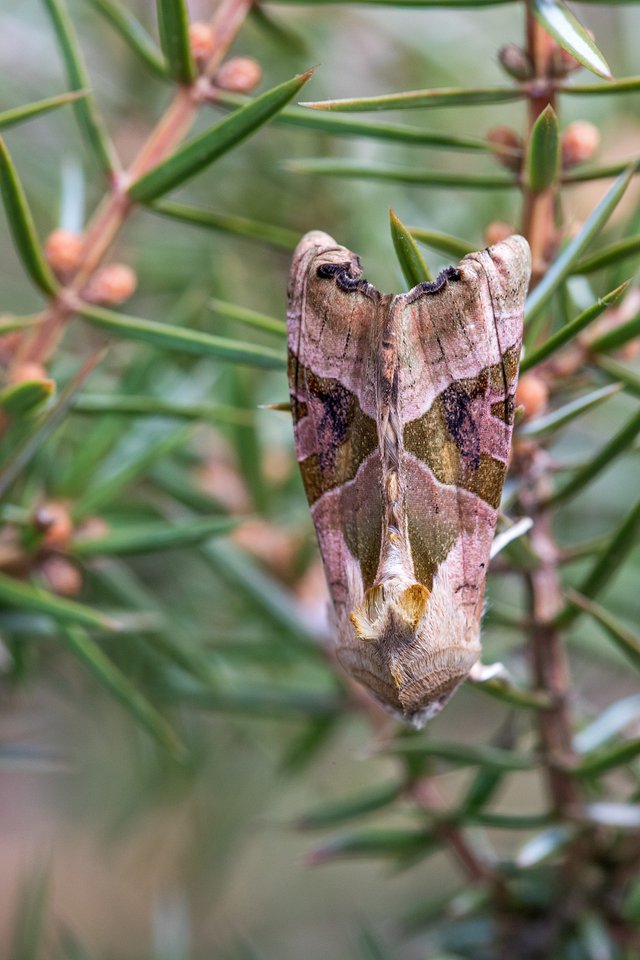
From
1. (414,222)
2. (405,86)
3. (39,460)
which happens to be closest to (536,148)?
(39,460)

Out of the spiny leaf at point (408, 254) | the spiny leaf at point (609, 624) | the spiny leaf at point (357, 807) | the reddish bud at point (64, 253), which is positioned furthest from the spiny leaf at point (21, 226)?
the spiny leaf at point (357, 807)

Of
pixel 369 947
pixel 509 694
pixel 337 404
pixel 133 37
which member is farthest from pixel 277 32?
pixel 369 947

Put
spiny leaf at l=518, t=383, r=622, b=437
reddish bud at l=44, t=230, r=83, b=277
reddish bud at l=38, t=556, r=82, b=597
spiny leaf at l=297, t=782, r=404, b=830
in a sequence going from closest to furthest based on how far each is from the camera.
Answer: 1. spiny leaf at l=518, t=383, r=622, b=437
2. reddish bud at l=44, t=230, r=83, b=277
3. reddish bud at l=38, t=556, r=82, b=597
4. spiny leaf at l=297, t=782, r=404, b=830

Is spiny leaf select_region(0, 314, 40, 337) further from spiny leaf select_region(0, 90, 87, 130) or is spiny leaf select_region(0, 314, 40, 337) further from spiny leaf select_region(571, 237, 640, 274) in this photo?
spiny leaf select_region(571, 237, 640, 274)

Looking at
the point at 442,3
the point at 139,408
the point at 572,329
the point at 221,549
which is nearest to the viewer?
the point at 572,329

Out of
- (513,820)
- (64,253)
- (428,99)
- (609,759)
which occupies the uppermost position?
(428,99)

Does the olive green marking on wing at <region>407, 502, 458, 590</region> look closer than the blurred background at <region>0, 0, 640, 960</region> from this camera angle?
Yes

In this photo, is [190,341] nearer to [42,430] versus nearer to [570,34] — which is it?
[42,430]

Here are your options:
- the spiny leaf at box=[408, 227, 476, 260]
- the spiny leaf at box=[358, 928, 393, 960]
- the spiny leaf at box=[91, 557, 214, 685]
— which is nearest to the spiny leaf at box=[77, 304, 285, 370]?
the spiny leaf at box=[408, 227, 476, 260]
